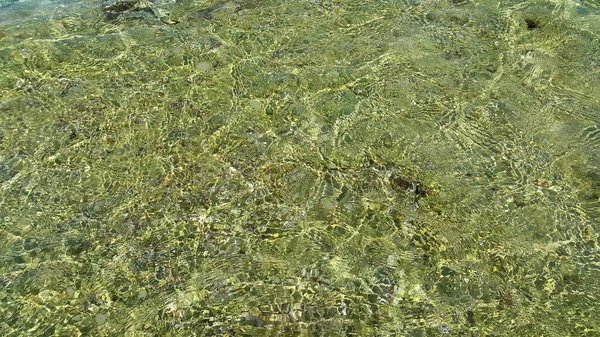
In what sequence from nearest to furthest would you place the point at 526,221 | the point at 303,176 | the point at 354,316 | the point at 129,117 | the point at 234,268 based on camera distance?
the point at 354,316, the point at 234,268, the point at 526,221, the point at 303,176, the point at 129,117

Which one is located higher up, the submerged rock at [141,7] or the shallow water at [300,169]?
the submerged rock at [141,7]

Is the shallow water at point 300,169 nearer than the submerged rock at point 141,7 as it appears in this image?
Yes

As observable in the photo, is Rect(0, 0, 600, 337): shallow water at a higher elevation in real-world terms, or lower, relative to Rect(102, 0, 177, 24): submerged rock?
lower

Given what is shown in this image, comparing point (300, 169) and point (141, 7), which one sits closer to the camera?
point (300, 169)

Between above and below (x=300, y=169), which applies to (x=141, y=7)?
above

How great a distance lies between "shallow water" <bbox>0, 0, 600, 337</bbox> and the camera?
4.50m

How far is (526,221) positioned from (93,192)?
4865 millimetres

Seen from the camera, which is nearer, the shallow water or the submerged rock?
the shallow water

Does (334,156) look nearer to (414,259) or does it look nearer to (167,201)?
(414,259)

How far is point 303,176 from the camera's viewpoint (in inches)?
223

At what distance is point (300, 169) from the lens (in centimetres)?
574

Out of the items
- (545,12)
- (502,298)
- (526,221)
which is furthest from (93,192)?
(545,12)

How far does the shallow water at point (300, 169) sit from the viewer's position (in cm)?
450

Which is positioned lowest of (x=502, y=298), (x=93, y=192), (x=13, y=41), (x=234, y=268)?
→ (x=502, y=298)
